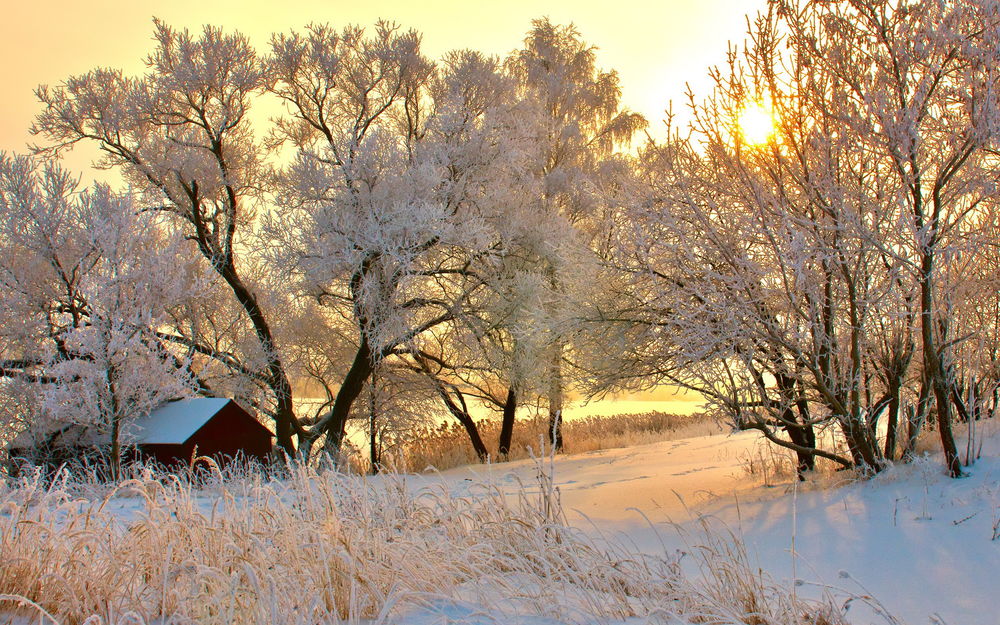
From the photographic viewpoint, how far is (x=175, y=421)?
13023mm

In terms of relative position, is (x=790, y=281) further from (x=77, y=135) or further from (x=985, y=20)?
(x=77, y=135)

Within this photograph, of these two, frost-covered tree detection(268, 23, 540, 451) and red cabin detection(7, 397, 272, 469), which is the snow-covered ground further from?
red cabin detection(7, 397, 272, 469)

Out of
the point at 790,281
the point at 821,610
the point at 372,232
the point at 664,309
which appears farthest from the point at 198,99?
the point at 821,610

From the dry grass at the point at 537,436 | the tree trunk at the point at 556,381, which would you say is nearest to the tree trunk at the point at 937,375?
the tree trunk at the point at 556,381

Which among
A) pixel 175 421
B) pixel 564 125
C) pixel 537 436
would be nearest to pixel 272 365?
pixel 175 421

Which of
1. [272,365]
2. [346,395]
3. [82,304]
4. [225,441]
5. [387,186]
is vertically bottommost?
[225,441]

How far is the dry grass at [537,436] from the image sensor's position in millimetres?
16016

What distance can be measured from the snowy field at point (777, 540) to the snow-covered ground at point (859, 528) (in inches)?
0.5

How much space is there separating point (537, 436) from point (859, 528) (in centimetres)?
1158

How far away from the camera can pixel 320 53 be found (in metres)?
15.4

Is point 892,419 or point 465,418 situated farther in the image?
point 465,418

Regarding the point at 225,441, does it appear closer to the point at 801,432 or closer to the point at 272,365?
the point at 272,365

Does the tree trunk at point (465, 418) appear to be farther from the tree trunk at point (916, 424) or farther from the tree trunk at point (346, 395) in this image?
the tree trunk at point (916, 424)

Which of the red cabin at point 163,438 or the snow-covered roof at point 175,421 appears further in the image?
the snow-covered roof at point 175,421
